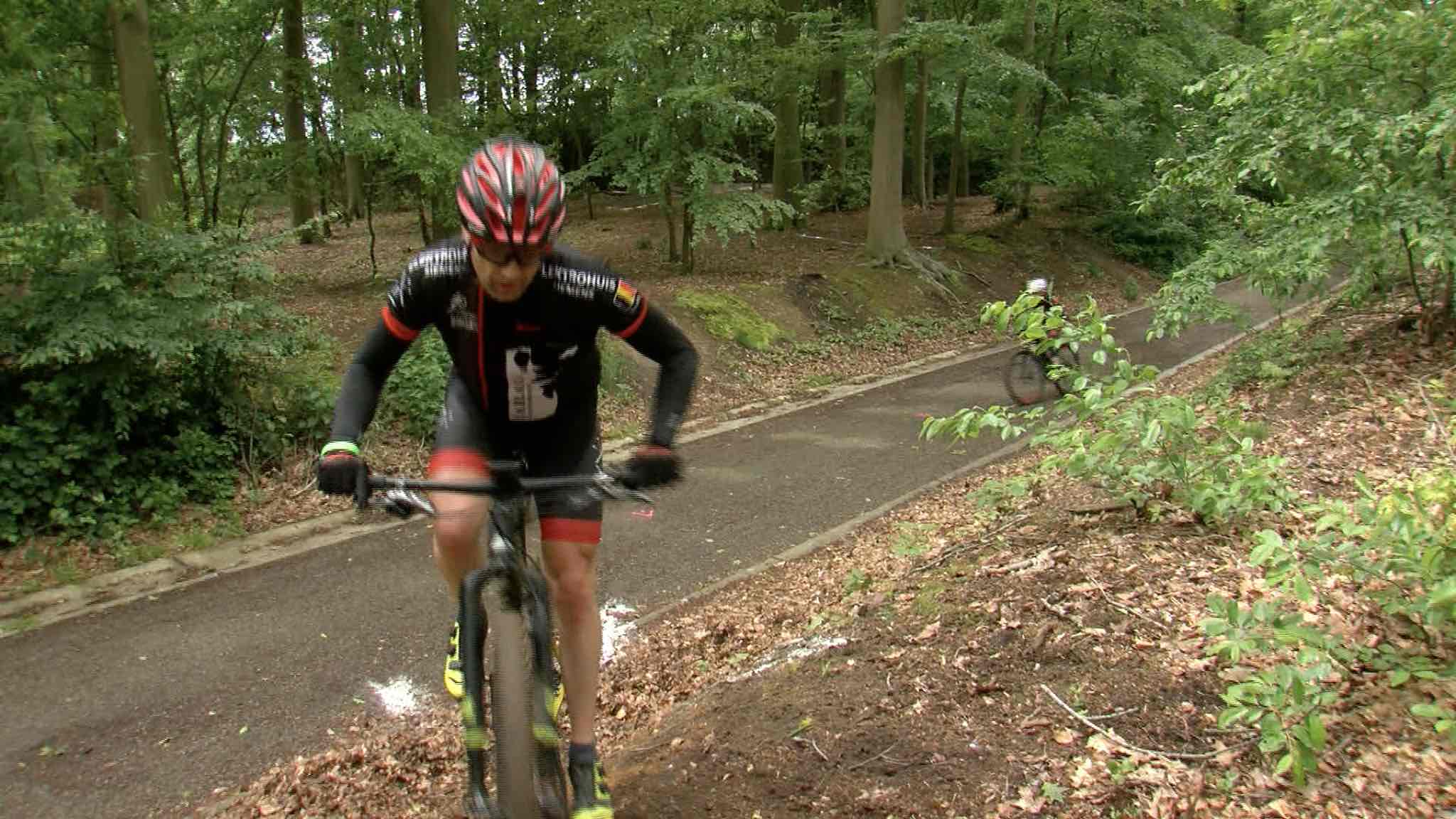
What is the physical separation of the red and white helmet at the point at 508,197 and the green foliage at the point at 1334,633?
2.27m

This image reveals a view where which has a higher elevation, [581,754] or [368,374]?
[368,374]

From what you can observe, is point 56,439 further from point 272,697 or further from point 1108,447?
point 1108,447

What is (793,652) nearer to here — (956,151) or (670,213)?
(670,213)

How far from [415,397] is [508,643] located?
7.08m

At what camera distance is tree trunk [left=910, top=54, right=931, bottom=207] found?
72.8ft

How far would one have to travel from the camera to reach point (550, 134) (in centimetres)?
1891

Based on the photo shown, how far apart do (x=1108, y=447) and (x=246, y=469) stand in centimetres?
701

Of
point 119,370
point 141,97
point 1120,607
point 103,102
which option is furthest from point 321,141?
point 1120,607

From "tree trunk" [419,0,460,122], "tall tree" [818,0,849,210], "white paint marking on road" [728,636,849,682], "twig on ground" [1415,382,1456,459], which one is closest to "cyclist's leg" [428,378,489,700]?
"white paint marking on road" [728,636,849,682]

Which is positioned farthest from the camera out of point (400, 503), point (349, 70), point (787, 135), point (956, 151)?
point (956, 151)

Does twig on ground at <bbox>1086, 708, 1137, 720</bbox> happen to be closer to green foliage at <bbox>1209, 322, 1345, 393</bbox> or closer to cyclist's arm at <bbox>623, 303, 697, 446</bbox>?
cyclist's arm at <bbox>623, 303, 697, 446</bbox>

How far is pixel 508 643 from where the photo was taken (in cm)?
277

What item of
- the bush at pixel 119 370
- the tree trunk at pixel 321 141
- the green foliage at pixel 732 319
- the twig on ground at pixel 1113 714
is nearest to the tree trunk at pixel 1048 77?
the green foliage at pixel 732 319

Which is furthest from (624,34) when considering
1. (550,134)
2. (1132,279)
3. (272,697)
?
(1132,279)
